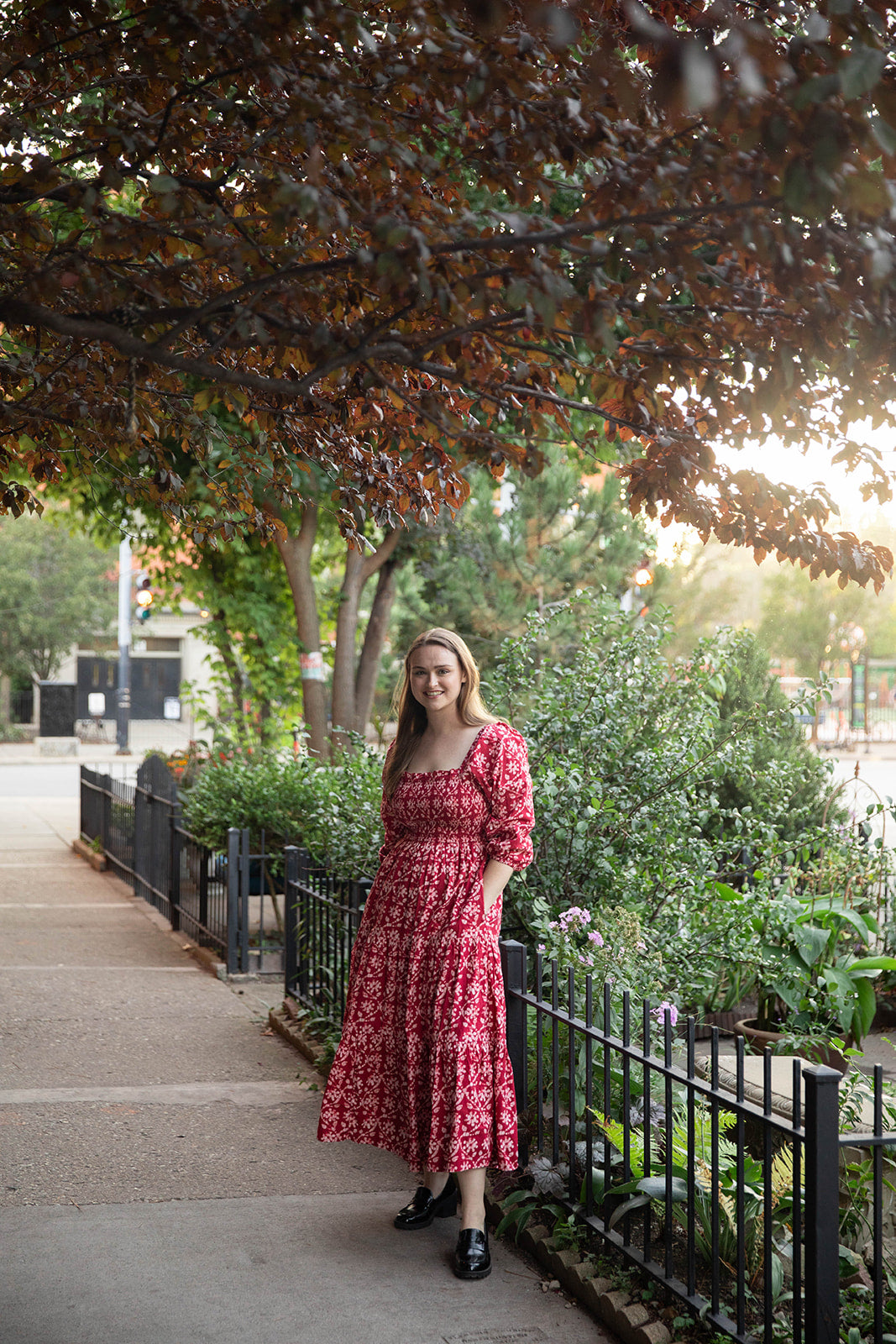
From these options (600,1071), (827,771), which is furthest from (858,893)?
(600,1071)

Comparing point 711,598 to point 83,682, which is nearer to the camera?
point 711,598

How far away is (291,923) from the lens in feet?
23.0

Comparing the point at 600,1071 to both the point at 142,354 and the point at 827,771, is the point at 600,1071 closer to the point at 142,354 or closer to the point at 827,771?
the point at 142,354

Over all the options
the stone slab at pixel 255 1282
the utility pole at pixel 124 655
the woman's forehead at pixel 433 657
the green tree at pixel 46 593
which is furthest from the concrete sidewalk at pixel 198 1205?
the green tree at pixel 46 593

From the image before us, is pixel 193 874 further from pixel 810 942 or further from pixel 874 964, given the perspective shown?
pixel 874 964

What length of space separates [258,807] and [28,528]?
32939 mm

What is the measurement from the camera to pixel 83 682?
5138cm

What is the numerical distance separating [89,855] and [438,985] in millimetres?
10587

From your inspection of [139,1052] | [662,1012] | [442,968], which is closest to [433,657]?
[442,968]

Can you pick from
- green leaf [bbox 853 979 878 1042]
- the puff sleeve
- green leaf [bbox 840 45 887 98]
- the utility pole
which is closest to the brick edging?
the puff sleeve

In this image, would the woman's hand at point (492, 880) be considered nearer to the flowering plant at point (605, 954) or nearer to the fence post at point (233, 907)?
the flowering plant at point (605, 954)

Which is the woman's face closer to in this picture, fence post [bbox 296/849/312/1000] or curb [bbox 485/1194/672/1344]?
curb [bbox 485/1194/672/1344]

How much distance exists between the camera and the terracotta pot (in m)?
5.98

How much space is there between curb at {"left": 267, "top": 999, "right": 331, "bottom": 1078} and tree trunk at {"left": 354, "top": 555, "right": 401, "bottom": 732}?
6406mm
